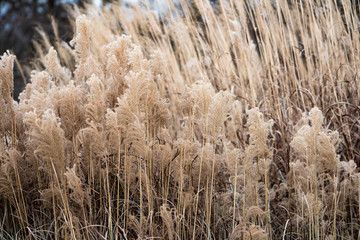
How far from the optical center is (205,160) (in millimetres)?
1928

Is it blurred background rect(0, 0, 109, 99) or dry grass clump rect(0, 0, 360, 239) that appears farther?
blurred background rect(0, 0, 109, 99)

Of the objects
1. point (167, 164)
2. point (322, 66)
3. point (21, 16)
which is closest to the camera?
point (167, 164)

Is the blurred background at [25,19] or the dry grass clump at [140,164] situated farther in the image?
the blurred background at [25,19]

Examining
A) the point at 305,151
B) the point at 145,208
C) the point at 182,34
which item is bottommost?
the point at 145,208

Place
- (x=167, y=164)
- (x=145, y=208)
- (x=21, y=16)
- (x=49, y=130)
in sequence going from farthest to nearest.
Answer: (x=21, y=16)
(x=145, y=208)
(x=167, y=164)
(x=49, y=130)

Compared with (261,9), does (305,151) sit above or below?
below

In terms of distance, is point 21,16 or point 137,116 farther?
point 21,16

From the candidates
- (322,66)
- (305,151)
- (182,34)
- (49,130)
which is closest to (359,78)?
(322,66)

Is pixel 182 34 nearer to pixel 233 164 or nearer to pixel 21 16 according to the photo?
pixel 233 164

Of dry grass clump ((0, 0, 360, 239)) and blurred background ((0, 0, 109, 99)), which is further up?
blurred background ((0, 0, 109, 99))

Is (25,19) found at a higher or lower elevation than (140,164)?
higher

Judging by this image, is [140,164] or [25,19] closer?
[140,164]

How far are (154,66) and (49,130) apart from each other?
76cm

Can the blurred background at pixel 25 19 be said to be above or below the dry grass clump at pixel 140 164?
above
